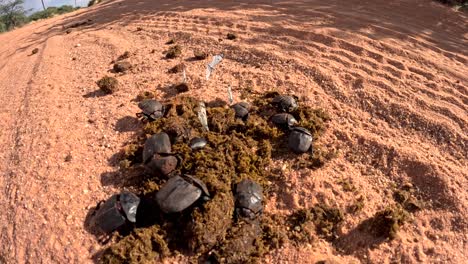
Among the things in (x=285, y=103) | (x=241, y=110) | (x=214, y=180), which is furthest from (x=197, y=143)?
(x=285, y=103)

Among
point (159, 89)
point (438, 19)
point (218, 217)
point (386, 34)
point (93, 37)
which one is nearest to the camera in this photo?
point (218, 217)

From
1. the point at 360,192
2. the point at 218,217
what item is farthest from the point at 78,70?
the point at 360,192

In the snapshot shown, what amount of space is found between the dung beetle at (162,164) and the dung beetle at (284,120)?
169cm

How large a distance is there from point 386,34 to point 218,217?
5.89 m

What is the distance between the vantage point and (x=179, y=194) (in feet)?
14.2

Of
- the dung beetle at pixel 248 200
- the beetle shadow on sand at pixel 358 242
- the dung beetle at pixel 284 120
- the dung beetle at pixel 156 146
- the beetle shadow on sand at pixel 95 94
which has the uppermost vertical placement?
the dung beetle at pixel 156 146

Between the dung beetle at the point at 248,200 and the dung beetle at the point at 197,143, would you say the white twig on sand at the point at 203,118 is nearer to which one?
the dung beetle at the point at 197,143

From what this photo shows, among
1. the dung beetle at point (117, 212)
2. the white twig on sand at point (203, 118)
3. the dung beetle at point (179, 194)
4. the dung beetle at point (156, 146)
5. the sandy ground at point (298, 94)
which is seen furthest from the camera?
the white twig on sand at point (203, 118)

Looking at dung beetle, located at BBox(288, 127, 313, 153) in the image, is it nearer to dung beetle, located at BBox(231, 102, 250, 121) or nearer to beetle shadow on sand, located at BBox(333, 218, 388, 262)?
dung beetle, located at BBox(231, 102, 250, 121)

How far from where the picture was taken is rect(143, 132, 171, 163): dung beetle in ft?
16.6

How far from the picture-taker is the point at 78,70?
825cm

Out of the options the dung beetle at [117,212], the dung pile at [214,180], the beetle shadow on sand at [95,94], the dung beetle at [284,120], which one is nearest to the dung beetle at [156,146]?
the dung pile at [214,180]

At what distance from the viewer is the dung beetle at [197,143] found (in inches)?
207

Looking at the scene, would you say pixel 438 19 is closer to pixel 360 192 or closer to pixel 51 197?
pixel 360 192
